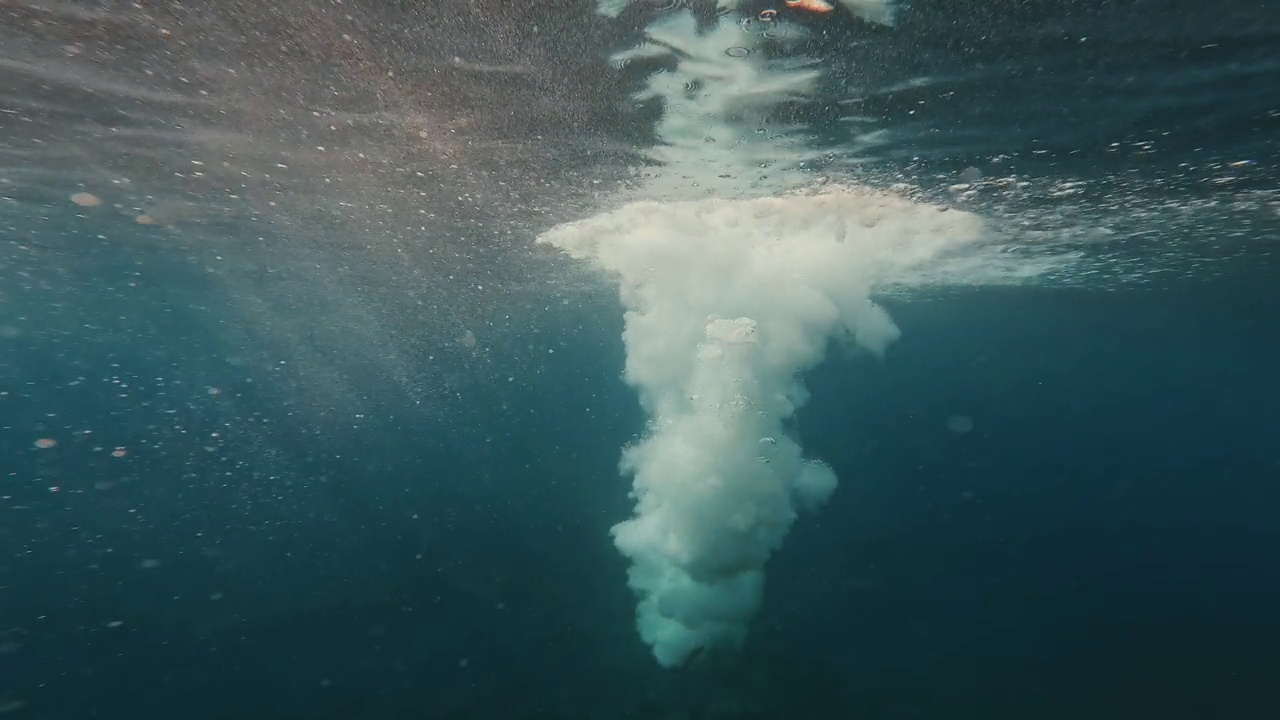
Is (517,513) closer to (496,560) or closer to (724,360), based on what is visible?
(496,560)

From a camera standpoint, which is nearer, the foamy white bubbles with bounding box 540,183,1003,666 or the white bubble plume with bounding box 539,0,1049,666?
the white bubble plume with bounding box 539,0,1049,666

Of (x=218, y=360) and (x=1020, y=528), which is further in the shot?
(x=1020, y=528)

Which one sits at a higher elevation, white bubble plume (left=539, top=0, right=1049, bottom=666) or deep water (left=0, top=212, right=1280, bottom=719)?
white bubble plume (left=539, top=0, right=1049, bottom=666)

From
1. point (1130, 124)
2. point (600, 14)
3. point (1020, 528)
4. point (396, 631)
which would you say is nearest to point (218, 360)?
point (396, 631)

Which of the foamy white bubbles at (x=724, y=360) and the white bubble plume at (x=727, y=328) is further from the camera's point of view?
the foamy white bubbles at (x=724, y=360)

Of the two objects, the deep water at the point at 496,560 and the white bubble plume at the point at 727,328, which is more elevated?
the white bubble plume at the point at 727,328

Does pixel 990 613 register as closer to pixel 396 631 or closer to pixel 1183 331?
pixel 396 631
